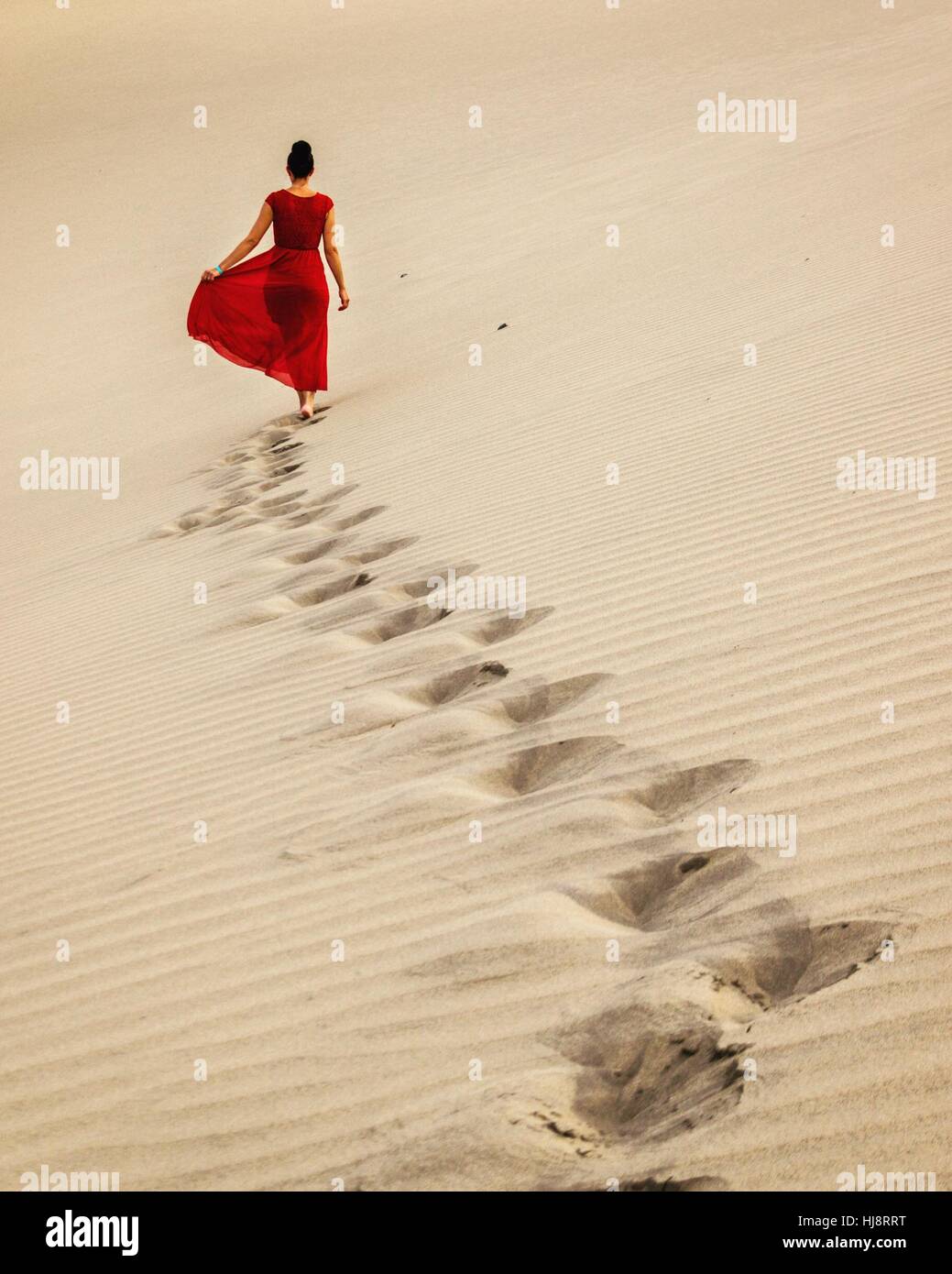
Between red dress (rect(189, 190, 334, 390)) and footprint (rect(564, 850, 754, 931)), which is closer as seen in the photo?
footprint (rect(564, 850, 754, 931))

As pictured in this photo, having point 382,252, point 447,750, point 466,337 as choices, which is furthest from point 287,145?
point 447,750

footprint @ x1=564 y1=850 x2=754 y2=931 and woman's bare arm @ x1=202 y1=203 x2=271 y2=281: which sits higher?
woman's bare arm @ x1=202 y1=203 x2=271 y2=281

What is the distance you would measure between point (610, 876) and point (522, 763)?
0.63m

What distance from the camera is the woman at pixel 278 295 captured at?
28.0 feet

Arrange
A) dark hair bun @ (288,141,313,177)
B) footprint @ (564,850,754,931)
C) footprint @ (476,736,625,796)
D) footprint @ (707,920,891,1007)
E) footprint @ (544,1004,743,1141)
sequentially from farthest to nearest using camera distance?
dark hair bun @ (288,141,313,177), footprint @ (476,736,625,796), footprint @ (564,850,754,931), footprint @ (707,920,891,1007), footprint @ (544,1004,743,1141)

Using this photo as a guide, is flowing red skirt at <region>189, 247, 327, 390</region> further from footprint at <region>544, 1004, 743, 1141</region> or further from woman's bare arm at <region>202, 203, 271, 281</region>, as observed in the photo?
footprint at <region>544, 1004, 743, 1141</region>

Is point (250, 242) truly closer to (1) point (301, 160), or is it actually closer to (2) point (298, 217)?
(2) point (298, 217)

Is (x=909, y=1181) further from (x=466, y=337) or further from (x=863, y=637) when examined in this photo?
(x=466, y=337)

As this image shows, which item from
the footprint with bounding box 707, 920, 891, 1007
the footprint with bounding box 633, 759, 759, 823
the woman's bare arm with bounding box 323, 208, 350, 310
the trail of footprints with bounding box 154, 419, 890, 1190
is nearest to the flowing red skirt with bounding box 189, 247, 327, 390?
the woman's bare arm with bounding box 323, 208, 350, 310

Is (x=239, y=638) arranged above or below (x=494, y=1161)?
above

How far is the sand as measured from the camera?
2.02 m

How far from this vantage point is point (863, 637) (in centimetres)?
333

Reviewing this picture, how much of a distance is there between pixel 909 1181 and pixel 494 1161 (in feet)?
2.02

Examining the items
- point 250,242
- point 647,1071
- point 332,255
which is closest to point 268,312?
point 250,242
